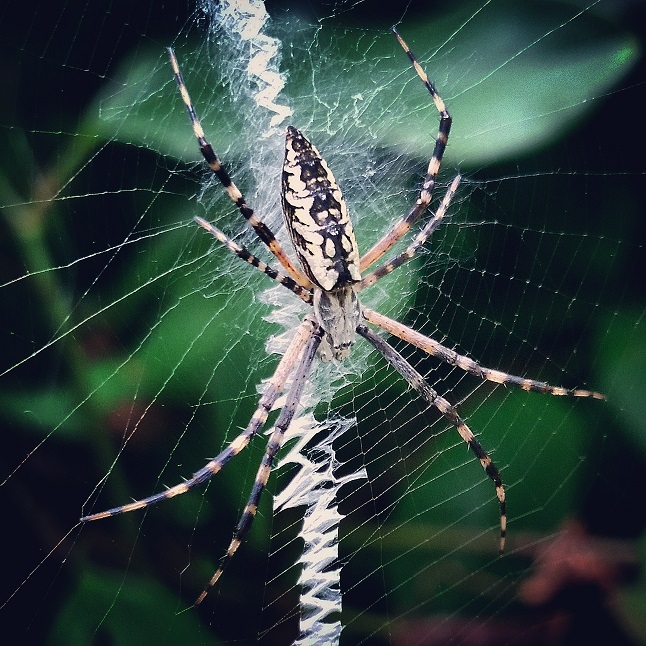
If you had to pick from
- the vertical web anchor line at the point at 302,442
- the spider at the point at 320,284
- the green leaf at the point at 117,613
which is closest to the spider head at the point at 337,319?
the spider at the point at 320,284

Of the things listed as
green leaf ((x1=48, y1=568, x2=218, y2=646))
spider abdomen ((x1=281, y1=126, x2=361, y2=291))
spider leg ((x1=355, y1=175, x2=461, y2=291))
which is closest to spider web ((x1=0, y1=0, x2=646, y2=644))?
green leaf ((x1=48, y1=568, x2=218, y2=646))

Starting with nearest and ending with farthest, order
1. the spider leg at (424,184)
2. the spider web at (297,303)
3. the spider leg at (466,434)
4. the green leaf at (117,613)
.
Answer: the spider web at (297,303) → the green leaf at (117,613) → the spider leg at (424,184) → the spider leg at (466,434)

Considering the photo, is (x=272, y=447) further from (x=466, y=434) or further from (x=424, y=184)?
(x=424, y=184)

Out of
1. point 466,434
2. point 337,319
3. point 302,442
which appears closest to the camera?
point 466,434

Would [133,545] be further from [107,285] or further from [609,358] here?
[609,358]

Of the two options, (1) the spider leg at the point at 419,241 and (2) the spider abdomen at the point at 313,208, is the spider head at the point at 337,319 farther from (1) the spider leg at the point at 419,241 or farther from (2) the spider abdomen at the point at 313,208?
(2) the spider abdomen at the point at 313,208

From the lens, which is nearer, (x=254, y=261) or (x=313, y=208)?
(x=313, y=208)

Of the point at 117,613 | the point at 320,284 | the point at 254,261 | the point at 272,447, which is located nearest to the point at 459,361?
the point at 320,284
